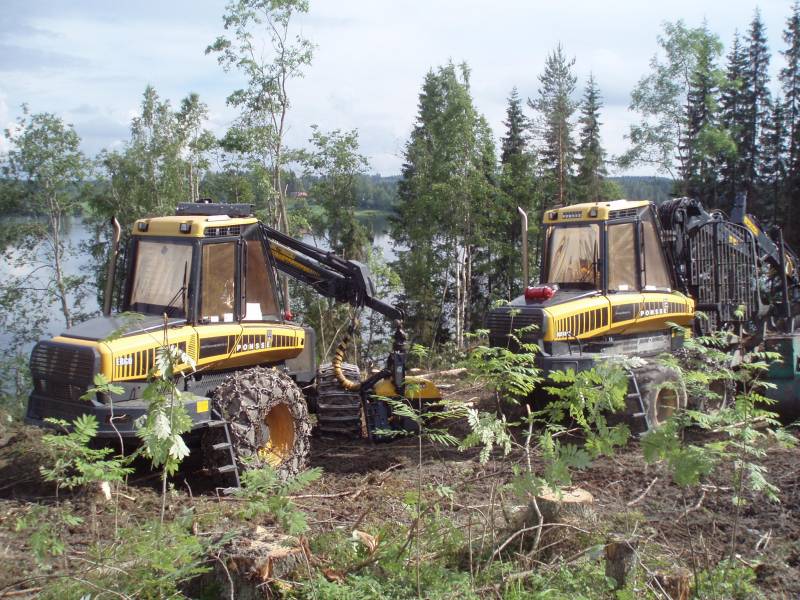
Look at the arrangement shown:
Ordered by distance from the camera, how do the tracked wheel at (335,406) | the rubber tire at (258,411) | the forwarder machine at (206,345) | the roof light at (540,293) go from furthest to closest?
1. the tracked wheel at (335,406)
2. the roof light at (540,293)
3. the rubber tire at (258,411)
4. the forwarder machine at (206,345)

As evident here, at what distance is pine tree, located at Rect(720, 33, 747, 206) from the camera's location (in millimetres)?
36062

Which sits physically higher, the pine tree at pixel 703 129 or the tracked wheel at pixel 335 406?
the pine tree at pixel 703 129

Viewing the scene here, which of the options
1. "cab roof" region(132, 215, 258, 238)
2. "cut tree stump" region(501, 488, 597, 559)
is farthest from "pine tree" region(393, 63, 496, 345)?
"cut tree stump" region(501, 488, 597, 559)

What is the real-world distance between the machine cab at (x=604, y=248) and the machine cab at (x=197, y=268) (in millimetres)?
3859

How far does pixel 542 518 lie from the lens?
5.22 m

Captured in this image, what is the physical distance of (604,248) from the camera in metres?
9.74

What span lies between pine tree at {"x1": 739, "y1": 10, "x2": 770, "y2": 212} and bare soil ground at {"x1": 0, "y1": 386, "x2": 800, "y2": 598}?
101 feet

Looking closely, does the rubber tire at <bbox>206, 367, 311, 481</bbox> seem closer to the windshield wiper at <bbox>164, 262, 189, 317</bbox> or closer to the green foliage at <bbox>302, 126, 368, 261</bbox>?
the windshield wiper at <bbox>164, 262, 189, 317</bbox>

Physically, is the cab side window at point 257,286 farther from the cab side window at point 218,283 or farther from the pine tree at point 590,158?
the pine tree at point 590,158

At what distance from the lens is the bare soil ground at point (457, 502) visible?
229 inches

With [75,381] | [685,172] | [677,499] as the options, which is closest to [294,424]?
[75,381]

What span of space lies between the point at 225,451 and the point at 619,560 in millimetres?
4421

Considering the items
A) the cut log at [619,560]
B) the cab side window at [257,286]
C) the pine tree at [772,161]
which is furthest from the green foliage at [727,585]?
the pine tree at [772,161]

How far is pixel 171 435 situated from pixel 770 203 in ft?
122
